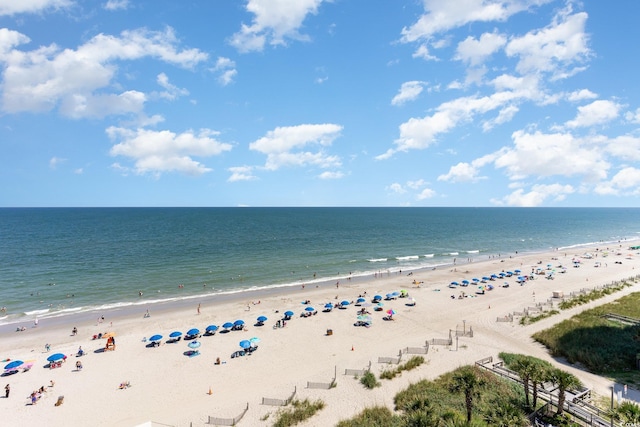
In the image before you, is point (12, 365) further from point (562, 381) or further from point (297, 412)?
point (562, 381)

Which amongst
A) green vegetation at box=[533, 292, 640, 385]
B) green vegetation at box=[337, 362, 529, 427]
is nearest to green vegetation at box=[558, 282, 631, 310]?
green vegetation at box=[533, 292, 640, 385]

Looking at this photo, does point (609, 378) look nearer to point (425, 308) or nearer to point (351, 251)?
point (425, 308)

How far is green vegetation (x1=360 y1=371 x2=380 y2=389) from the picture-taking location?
22.7 metres

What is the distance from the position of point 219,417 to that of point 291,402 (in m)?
4.50

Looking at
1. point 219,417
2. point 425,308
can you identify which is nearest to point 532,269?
point 425,308

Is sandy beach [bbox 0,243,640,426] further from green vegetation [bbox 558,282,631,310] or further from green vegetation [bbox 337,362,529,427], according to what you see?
green vegetation [bbox 337,362,529,427]

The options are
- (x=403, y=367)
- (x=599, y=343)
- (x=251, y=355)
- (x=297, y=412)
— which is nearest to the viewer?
(x=297, y=412)

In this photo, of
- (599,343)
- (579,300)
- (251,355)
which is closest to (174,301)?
(251,355)

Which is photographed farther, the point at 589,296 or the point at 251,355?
the point at 589,296

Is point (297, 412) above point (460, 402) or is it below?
below

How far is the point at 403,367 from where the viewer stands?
24.9 metres

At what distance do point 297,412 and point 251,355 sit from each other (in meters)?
11.2

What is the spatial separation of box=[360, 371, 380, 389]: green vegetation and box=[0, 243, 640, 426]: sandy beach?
0.44m

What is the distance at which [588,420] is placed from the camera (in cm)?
1775
